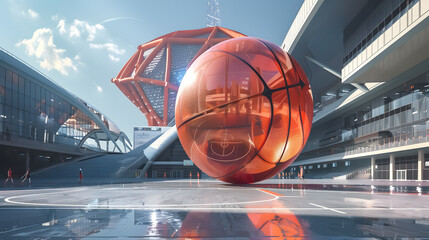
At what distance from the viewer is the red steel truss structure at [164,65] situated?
89.4m

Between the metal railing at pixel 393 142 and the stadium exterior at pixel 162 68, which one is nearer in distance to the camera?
the metal railing at pixel 393 142

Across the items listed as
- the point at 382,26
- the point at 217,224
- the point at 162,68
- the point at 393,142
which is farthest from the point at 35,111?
the point at 162,68

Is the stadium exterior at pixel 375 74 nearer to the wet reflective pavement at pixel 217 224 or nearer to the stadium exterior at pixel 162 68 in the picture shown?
the wet reflective pavement at pixel 217 224

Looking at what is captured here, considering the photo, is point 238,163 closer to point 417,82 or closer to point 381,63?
point 381,63

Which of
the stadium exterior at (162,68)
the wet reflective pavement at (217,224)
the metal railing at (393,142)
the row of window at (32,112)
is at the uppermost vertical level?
the stadium exterior at (162,68)

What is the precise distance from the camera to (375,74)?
30.1 metres

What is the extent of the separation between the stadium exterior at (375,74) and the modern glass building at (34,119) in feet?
108

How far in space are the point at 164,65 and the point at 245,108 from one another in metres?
86.2

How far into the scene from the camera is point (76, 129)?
50.8 m

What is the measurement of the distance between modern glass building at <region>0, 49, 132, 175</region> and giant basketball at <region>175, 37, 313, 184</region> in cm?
2849

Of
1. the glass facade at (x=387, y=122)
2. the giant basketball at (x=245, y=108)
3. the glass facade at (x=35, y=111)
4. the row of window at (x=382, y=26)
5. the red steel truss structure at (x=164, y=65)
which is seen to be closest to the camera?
the giant basketball at (x=245, y=108)

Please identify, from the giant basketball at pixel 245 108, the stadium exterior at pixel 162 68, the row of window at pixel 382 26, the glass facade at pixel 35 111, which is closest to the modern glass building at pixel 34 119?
the glass facade at pixel 35 111

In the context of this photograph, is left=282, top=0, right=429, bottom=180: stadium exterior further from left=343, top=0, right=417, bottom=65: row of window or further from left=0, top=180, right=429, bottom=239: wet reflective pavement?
left=0, top=180, right=429, bottom=239: wet reflective pavement

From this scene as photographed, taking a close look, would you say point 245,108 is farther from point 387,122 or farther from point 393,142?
point 387,122
